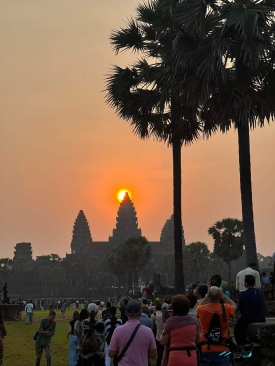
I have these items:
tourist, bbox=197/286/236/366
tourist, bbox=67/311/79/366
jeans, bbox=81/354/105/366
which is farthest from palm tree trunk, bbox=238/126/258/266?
tourist, bbox=197/286/236/366

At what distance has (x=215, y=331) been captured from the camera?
8.09m

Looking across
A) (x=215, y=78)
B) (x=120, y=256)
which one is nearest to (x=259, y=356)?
(x=215, y=78)

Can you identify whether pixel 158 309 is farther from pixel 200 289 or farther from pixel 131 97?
pixel 131 97

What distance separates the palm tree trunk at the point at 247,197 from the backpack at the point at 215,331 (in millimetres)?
11469

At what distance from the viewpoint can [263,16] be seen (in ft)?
61.2

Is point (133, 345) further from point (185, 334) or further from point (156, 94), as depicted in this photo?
point (156, 94)

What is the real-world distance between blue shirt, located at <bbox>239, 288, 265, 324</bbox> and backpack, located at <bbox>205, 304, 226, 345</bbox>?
0.86 m

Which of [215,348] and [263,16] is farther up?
[263,16]

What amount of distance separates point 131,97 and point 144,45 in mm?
1758

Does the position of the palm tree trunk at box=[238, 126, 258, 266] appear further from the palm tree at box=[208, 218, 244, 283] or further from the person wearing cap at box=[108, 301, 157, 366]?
the palm tree at box=[208, 218, 244, 283]

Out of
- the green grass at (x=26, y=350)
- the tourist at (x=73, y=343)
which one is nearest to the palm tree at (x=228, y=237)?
the green grass at (x=26, y=350)

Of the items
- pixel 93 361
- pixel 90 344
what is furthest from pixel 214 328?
pixel 93 361

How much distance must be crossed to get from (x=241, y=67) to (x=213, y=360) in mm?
12851

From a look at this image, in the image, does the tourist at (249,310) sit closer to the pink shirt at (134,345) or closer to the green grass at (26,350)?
the pink shirt at (134,345)
